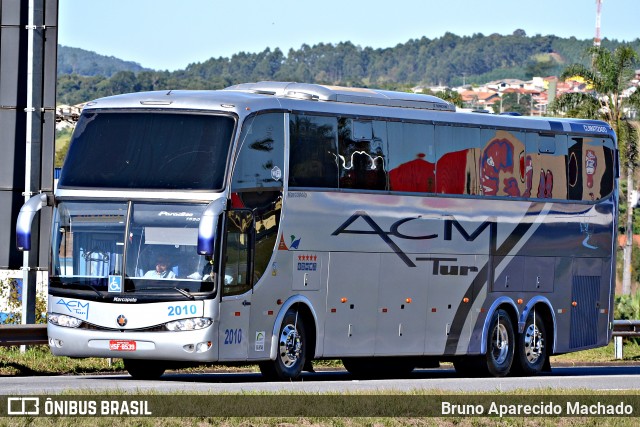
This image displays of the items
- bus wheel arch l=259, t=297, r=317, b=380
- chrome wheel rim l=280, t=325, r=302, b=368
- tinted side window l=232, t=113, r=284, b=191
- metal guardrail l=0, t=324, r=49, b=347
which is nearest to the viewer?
tinted side window l=232, t=113, r=284, b=191

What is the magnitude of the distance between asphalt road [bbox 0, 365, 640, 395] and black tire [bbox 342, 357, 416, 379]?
173 mm

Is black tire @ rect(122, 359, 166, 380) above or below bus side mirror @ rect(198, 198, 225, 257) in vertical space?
below

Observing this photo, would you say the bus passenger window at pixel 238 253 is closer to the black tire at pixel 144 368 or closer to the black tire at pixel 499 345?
the black tire at pixel 144 368

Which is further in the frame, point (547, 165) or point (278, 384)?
point (547, 165)

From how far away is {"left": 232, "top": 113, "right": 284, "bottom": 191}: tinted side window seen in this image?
18.9 metres

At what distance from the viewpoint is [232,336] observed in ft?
61.8

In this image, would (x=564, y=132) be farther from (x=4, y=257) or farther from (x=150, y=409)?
(x=150, y=409)

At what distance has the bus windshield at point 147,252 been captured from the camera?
60.4 feet

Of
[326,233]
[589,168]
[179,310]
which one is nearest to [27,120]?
[326,233]

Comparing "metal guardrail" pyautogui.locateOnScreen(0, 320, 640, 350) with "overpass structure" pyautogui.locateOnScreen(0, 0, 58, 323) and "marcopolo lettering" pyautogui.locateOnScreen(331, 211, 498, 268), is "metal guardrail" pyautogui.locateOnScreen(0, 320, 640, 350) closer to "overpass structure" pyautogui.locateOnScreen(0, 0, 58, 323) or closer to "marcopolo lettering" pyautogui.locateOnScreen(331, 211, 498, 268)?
"overpass structure" pyautogui.locateOnScreen(0, 0, 58, 323)

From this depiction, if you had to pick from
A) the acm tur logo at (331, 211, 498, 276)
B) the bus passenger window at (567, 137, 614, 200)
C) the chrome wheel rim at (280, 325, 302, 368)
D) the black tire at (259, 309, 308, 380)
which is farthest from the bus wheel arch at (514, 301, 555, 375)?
the chrome wheel rim at (280, 325, 302, 368)

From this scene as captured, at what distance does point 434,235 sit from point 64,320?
640 centimetres

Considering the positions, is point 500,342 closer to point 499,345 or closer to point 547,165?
point 499,345

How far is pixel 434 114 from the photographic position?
22.9m
